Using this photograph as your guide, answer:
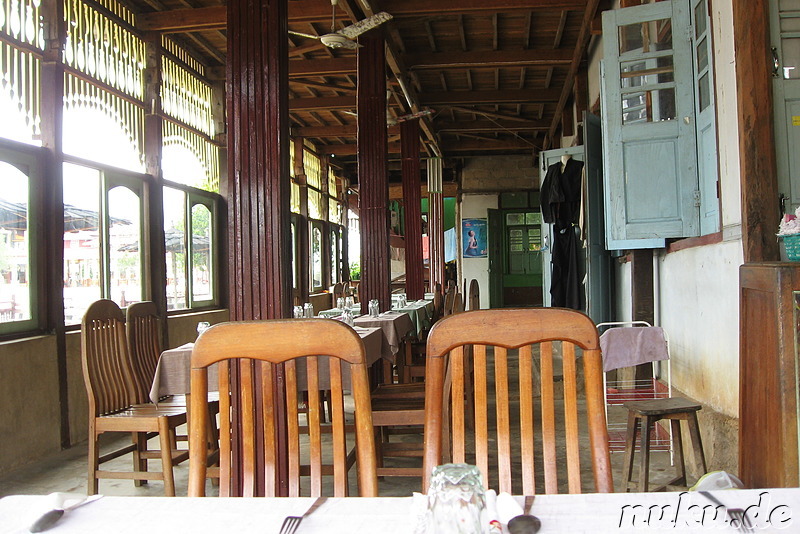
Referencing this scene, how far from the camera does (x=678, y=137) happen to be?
14.5 feet

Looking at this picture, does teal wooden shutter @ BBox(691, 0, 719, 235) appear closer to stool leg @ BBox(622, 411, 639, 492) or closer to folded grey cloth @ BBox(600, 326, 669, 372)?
folded grey cloth @ BBox(600, 326, 669, 372)

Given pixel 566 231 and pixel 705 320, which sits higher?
pixel 566 231

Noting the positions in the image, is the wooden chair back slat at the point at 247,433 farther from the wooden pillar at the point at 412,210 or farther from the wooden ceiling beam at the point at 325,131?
the wooden ceiling beam at the point at 325,131

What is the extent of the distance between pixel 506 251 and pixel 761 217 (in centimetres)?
1398

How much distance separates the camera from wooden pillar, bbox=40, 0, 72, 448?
4.96 metres

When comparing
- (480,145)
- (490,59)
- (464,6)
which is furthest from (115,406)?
(480,145)

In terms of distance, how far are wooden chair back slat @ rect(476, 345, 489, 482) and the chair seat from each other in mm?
1826

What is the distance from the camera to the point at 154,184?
22.4ft

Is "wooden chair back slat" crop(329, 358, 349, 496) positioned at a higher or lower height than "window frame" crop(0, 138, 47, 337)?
lower

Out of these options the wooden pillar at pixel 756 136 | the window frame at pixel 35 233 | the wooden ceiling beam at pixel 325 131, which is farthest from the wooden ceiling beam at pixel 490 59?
the wooden pillar at pixel 756 136

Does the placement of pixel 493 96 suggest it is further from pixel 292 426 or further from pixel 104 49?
pixel 292 426

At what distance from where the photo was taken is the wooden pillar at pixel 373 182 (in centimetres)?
723

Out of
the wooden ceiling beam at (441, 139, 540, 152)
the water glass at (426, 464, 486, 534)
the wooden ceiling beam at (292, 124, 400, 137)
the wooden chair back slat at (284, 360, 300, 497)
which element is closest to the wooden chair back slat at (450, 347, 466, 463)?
the wooden chair back slat at (284, 360, 300, 497)

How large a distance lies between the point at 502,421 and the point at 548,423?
103mm
